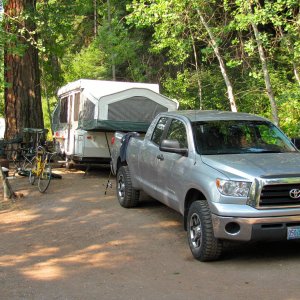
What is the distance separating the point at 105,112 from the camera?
12.5m

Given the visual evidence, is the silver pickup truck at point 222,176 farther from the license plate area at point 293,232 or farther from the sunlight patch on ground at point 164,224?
the sunlight patch on ground at point 164,224

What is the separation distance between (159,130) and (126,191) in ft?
4.85

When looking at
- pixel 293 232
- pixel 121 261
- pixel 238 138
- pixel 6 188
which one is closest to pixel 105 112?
pixel 6 188

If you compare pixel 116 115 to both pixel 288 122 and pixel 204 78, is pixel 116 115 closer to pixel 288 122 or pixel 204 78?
pixel 288 122

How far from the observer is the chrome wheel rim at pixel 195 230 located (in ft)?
19.5

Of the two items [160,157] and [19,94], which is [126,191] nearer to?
[160,157]

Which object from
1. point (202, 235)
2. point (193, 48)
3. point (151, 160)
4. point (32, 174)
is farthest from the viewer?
point (193, 48)

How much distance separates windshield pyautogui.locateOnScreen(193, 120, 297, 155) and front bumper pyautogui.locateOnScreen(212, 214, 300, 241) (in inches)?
47.4

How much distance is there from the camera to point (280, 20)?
12188mm

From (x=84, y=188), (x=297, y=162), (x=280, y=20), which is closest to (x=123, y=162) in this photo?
(x=84, y=188)

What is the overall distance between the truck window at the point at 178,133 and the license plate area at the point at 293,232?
6.11 feet

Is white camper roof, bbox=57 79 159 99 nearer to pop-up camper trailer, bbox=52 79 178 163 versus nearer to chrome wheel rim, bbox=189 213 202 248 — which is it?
pop-up camper trailer, bbox=52 79 178 163

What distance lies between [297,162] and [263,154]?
52 centimetres

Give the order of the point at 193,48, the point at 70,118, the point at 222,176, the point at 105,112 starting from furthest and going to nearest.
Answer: the point at 193,48
the point at 70,118
the point at 105,112
the point at 222,176
